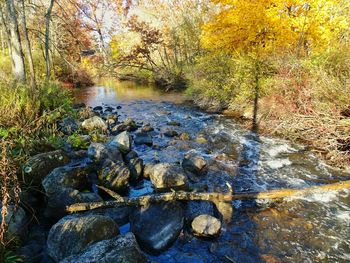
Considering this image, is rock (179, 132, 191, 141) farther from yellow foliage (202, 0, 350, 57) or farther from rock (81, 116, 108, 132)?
yellow foliage (202, 0, 350, 57)

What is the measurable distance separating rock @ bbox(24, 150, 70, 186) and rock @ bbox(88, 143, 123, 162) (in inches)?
26.6

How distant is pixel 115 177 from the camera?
5188 millimetres

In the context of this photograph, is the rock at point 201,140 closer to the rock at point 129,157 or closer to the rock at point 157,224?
the rock at point 129,157

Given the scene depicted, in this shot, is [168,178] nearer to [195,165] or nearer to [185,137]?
[195,165]

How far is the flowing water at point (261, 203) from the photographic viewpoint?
3707 millimetres

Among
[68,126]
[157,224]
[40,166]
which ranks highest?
[68,126]

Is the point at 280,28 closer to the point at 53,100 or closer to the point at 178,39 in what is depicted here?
the point at 53,100

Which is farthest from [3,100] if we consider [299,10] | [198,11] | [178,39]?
[178,39]

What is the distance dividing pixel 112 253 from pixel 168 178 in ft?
8.07

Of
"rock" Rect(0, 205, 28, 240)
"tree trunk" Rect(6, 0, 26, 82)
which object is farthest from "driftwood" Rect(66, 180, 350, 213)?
"tree trunk" Rect(6, 0, 26, 82)

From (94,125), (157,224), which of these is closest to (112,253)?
(157,224)

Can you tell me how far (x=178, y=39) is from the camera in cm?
2142

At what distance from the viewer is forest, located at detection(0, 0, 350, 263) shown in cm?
367

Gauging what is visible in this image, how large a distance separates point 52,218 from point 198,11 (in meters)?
17.9
